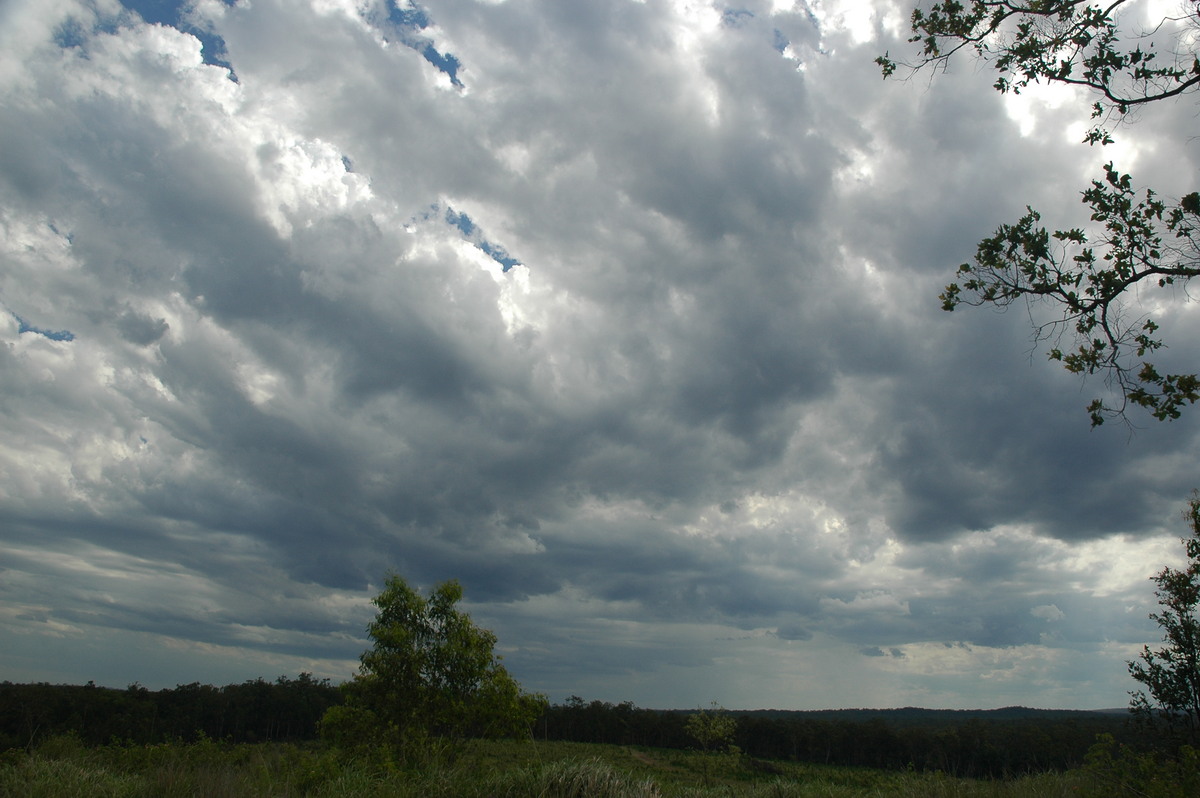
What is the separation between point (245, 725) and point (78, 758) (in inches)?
3712

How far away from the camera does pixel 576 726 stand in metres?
130

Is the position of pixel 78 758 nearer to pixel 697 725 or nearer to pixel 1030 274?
pixel 1030 274

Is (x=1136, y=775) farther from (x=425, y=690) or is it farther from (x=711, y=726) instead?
(x=711, y=726)

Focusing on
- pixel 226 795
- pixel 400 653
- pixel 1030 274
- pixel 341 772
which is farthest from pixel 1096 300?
pixel 400 653

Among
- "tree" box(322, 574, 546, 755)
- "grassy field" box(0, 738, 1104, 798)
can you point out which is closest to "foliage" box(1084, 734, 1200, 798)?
"grassy field" box(0, 738, 1104, 798)

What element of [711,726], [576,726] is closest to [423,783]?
[711,726]

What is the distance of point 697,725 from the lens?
48469 mm

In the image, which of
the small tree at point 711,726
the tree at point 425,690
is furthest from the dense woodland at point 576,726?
the tree at point 425,690

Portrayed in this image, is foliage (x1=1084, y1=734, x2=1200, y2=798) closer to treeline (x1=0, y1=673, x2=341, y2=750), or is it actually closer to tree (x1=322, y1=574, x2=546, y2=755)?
tree (x1=322, y1=574, x2=546, y2=755)

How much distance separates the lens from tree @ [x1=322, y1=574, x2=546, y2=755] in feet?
85.1

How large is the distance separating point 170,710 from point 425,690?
7453 cm

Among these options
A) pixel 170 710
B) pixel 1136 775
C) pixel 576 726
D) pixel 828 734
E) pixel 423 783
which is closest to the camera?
pixel 1136 775

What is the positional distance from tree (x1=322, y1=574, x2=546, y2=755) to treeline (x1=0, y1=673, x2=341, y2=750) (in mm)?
16603

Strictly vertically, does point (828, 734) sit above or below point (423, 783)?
below
